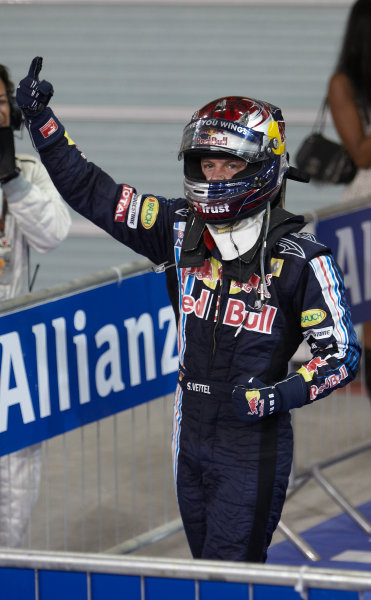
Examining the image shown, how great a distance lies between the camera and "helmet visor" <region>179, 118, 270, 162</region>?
3961 mm

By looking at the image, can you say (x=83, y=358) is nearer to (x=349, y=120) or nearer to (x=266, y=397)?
(x=266, y=397)

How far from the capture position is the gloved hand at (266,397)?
151 inches

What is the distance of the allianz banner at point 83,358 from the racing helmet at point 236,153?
1045 millimetres

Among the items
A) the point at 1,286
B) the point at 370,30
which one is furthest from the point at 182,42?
the point at 1,286

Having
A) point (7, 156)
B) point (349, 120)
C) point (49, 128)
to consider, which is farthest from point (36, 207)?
point (349, 120)

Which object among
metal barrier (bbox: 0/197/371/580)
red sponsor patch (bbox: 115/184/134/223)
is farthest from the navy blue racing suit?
metal barrier (bbox: 0/197/371/580)

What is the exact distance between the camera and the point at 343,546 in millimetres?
6027

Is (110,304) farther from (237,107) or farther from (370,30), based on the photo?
(370,30)

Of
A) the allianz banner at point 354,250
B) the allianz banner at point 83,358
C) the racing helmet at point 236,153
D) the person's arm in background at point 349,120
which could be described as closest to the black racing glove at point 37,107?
the racing helmet at point 236,153

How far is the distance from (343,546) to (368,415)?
2173 mm

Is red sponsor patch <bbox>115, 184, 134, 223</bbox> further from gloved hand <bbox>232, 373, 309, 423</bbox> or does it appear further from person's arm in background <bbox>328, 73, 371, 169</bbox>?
person's arm in background <bbox>328, 73, 371, 169</bbox>

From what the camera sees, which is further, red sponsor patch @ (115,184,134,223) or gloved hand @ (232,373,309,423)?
red sponsor patch @ (115,184,134,223)

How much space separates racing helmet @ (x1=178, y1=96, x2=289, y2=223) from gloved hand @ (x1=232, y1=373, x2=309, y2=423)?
0.54 metres

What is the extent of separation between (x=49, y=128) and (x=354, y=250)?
2719 mm
